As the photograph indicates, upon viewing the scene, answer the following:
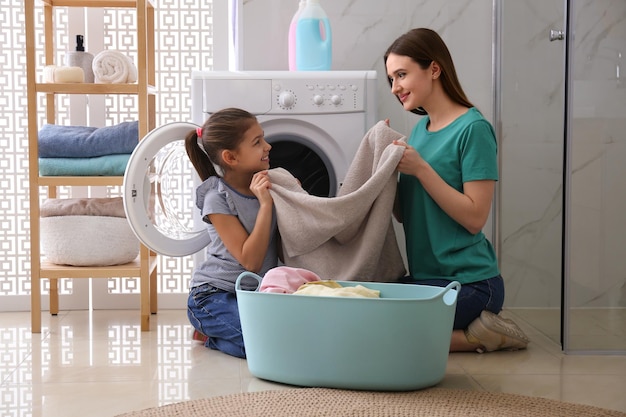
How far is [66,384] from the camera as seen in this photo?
1.93 m

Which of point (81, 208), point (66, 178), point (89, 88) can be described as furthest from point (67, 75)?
point (81, 208)

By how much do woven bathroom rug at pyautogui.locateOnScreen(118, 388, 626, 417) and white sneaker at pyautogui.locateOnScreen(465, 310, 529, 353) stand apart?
0.45m

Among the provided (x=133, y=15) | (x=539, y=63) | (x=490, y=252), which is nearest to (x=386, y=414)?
(x=490, y=252)

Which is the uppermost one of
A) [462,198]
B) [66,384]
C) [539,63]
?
[539,63]

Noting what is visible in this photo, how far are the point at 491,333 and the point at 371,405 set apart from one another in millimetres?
653

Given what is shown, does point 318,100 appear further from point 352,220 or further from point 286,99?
point 352,220

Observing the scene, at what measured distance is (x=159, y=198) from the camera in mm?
2645

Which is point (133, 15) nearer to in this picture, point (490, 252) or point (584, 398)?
point (490, 252)

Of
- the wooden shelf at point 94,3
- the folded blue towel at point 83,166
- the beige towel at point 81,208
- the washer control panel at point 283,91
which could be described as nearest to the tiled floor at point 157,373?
the beige towel at point 81,208

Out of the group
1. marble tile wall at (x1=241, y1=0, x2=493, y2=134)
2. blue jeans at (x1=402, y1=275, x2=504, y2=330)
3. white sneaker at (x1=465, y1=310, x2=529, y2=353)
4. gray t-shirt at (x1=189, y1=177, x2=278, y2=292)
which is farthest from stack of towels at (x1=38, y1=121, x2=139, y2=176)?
white sneaker at (x1=465, y1=310, x2=529, y2=353)

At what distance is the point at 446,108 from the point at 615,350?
813mm

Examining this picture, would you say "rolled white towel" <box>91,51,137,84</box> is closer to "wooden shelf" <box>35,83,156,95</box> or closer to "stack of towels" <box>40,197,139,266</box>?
"wooden shelf" <box>35,83,156,95</box>

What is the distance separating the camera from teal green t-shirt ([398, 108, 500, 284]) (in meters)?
2.19

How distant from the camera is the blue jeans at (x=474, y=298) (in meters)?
2.21
